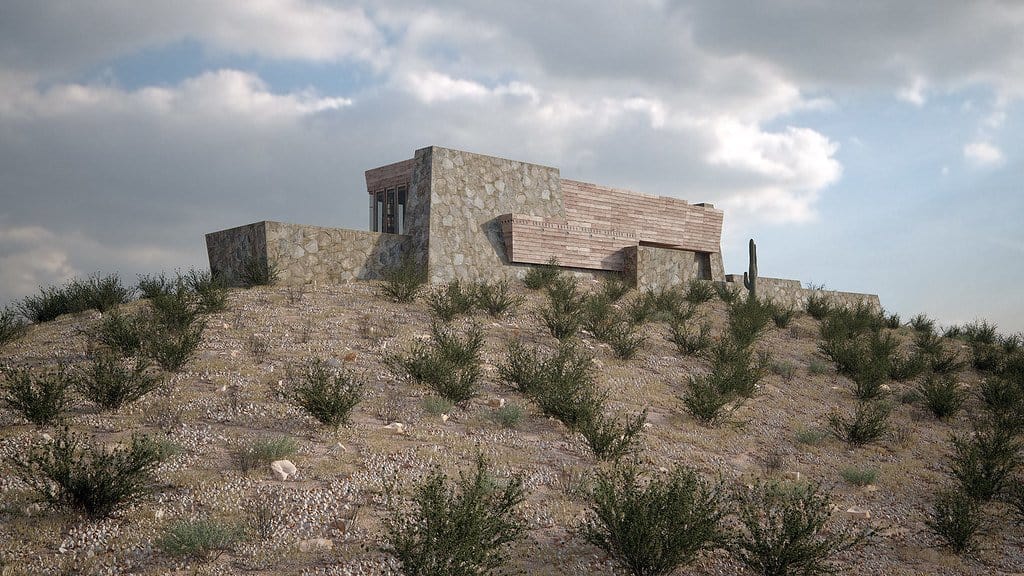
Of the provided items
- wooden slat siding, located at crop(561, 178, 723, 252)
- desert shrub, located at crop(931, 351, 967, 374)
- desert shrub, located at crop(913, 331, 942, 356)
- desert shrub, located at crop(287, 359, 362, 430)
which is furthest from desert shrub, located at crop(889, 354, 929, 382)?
desert shrub, located at crop(287, 359, 362, 430)

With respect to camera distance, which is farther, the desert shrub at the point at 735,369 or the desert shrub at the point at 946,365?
the desert shrub at the point at 946,365

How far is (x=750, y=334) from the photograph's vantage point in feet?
58.9

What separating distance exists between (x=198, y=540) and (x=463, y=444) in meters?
3.69

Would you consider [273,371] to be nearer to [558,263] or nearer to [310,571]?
[310,571]

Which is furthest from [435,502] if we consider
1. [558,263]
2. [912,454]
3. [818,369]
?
[558,263]

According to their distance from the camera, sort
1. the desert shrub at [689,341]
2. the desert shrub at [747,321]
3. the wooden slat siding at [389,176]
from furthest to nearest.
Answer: the wooden slat siding at [389,176]
the desert shrub at [747,321]
the desert shrub at [689,341]

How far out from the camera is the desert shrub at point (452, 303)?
15.8 meters

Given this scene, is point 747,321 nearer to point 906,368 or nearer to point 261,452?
point 906,368

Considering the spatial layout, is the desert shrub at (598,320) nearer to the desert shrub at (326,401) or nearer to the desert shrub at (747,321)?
the desert shrub at (747,321)

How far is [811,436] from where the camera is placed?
1168 centimetres

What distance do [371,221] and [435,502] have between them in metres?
23.5

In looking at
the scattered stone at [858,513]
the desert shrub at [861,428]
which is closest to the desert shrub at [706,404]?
the desert shrub at [861,428]

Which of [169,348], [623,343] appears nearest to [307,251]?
[169,348]

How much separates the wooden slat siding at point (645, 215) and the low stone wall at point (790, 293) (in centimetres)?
217
